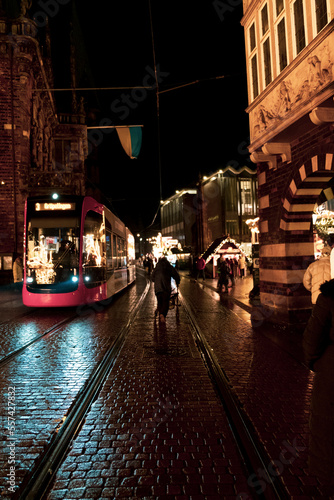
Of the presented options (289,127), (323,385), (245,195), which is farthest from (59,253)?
(245,195)

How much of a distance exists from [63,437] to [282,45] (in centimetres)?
935

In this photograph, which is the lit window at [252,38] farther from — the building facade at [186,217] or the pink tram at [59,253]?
the building facade at [186,217]

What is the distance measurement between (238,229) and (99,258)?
29316 mm

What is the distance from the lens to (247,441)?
394cm

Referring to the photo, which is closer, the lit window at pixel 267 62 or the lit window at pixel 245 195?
the lit window at pixel 267 62

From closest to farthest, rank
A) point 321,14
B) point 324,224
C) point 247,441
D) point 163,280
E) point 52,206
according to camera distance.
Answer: point 247,441
point 321,14
point 163,280
point 52,206
point 324,224

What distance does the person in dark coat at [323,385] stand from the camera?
2.68 m

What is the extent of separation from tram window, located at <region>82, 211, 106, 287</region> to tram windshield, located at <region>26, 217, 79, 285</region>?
1.07ft

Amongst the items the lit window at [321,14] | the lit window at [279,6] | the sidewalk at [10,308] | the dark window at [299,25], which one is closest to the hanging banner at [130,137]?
the lit window at [279,6]

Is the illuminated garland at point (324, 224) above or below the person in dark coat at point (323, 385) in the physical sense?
above

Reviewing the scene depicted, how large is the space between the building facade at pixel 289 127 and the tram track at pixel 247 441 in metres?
4.85

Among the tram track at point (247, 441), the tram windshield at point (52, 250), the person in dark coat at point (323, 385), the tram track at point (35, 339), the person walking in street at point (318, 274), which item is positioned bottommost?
the tram track at point (247, 441)

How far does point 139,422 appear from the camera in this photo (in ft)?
14.7

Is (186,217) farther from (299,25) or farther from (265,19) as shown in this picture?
(299,25)
